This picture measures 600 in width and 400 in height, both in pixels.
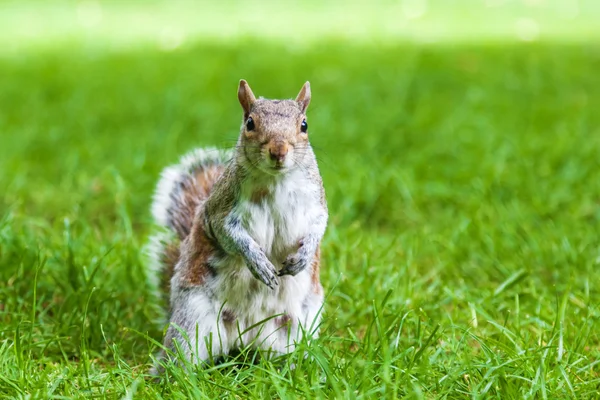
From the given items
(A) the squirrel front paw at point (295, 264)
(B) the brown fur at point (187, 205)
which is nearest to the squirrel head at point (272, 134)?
(A) the squirrel front paw at point (295, 264)

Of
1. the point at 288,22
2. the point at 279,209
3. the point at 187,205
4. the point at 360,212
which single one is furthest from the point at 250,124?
the point at 288,22

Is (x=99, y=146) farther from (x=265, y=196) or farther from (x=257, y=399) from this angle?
(x=257, y=399)

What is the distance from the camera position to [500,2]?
37.3ft

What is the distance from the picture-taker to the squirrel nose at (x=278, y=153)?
1.96 metres

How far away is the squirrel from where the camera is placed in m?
2.05

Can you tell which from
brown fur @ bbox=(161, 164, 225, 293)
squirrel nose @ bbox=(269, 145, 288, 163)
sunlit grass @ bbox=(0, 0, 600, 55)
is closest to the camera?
squirrel nose @ bbox=(269, 145, 288, 163)

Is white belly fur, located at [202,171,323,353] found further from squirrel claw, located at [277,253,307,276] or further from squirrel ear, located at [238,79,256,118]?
squirrel ear, located at [238,79,256,118]

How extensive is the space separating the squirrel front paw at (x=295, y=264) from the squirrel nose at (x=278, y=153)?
261 millimetres

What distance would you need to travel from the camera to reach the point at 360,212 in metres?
3.70

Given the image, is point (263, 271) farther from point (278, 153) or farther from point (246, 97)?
point (246, 97)

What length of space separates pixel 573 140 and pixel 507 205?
0.97 m

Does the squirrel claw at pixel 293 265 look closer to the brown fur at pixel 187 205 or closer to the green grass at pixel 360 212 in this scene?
the green grass at pixel 360 212

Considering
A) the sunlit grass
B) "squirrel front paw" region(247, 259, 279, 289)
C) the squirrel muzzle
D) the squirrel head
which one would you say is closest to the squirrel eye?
the squirrel head

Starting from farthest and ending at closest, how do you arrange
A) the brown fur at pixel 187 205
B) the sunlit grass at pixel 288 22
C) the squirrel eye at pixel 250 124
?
the sunlit grass at pixel 288 22, the brown fur at pixel 187 205, the squirrel eye at pixel 250 124
